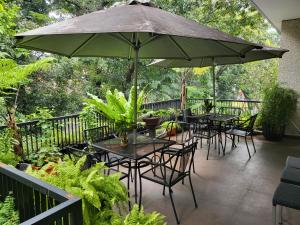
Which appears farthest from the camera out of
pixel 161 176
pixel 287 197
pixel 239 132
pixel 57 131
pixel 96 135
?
pixel 239 132

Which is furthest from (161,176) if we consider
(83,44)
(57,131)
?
(57,131)

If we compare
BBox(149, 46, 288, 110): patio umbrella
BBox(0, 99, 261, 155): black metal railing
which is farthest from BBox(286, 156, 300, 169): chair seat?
BBox(0, 99, 261, 155): black metal railing

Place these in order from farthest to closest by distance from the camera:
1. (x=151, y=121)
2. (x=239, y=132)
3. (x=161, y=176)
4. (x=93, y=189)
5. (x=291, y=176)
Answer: (x=151, y=121) → (x=239, y=132) → (x=161, y=176) → (x=291, y=176) → (x=93, y=189)

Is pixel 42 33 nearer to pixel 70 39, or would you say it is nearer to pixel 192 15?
pixel 70 39

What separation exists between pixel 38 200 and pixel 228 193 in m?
2.73

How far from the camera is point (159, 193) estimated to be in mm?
3451

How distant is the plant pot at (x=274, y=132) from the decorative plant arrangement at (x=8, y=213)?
6198 millimetres

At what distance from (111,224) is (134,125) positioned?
1363mm

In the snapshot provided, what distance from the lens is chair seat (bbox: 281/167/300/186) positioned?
8.57ft

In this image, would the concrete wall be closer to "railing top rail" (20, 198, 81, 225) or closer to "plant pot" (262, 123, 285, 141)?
"plant pot" (262, 123, 285, 141)

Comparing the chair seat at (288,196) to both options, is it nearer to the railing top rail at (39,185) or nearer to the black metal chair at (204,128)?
the railing top rail at (39,185)

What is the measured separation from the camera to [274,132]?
6363mm

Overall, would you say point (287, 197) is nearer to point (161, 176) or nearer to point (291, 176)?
point (291, 176)

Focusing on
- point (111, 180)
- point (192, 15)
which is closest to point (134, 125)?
point (111, 180)
